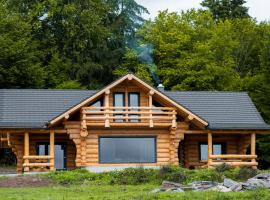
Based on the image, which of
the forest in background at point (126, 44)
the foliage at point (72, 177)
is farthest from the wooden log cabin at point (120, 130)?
the forest in background at point (126, 44)

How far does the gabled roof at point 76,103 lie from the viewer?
35.8m

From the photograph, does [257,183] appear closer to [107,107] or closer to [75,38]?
[107,107]

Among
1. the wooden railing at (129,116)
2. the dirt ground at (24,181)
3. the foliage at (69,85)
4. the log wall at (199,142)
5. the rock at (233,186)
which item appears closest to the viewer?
the rock at (233,186)

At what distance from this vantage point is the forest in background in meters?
54.4

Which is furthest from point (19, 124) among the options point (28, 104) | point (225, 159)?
point (225, 159)

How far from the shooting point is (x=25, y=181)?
28312mm

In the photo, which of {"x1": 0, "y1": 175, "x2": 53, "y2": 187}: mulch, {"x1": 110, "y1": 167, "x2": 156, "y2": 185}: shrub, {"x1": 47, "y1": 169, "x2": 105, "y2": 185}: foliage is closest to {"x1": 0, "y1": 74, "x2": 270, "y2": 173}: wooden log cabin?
{"x1": 47, "y1": 169, "x2": 105, "y2": 185}: foliage

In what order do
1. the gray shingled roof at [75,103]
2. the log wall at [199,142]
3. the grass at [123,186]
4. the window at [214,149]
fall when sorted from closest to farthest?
the grass at [123,186]
the gray shingled roof at [75,103]
the log wall at [199,142]
the window at [214,149]

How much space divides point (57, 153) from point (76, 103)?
2912 mm

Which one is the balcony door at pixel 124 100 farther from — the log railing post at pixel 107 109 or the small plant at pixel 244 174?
the small plant at pixel 244 174

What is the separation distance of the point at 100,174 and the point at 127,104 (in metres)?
7.35

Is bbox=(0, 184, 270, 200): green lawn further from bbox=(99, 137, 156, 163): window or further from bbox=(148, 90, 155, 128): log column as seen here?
bbox=(99, 137, 156, 163): window

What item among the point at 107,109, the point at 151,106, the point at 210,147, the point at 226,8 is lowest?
the point at 210,147

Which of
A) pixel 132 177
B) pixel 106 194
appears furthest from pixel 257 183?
pixel 132 177
